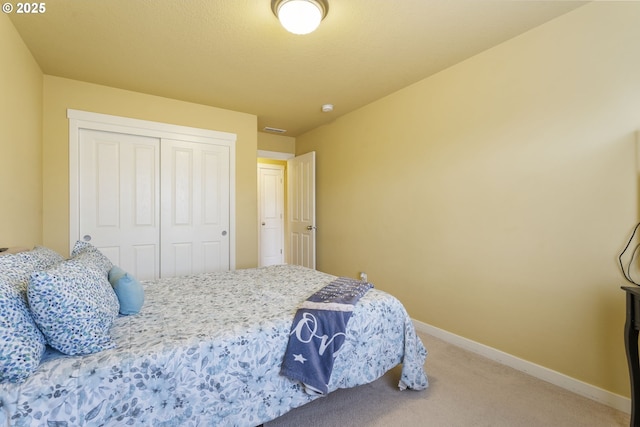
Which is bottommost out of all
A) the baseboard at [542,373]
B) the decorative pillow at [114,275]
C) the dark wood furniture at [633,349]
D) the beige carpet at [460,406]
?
the beige carpet at [460,406]

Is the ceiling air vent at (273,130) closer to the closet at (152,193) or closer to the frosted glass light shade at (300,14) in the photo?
the closet at (152,193)

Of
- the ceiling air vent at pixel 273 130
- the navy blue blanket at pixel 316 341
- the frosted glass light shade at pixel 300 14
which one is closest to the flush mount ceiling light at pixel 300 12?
the frosted glass light shade at pixel 300 14

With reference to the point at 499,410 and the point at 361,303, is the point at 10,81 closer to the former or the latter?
the point at 361,303

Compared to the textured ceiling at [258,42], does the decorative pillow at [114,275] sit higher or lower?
lower

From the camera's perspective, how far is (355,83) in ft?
9.55

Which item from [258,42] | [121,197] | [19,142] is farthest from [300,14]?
[121,197]

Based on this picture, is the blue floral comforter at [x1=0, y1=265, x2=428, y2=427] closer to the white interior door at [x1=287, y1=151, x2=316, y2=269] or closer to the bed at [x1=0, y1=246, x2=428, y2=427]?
the bed at [x1=0, y1=246, x2=428, y2=427]

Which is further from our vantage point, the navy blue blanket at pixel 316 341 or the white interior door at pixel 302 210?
the white interior door at pixel 302 210

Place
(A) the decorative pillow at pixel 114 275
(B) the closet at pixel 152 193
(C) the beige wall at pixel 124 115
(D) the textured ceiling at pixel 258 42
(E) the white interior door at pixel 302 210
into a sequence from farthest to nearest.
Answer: (E) the white interior door at pixel 302 210 < (B) the closet at pixel 152 193 < (C) the beige wall at pixel 124 115 < (D) the textured ceiling at pixel 258 42 < (A) the decorative pillow at pixel 114 275

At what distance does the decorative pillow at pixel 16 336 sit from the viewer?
0.97 metres

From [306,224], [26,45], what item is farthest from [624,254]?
[26,45]

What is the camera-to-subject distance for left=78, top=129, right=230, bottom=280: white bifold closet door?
2968 mm

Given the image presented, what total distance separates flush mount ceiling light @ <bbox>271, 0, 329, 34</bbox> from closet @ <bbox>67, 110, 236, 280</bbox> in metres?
2.12

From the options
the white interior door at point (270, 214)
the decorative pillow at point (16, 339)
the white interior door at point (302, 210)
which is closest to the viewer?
the decorative pillow at point (16, 339)
